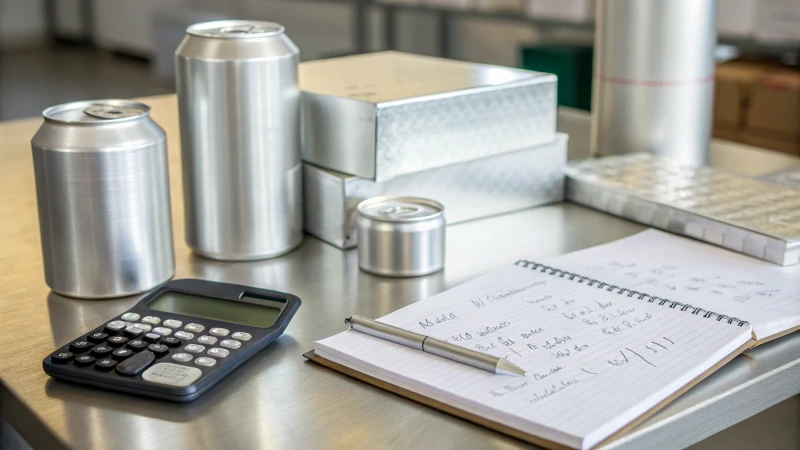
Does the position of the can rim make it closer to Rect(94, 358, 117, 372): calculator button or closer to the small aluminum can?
the small aluminum can

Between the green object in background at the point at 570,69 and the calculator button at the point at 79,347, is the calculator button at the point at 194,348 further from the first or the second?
the green object in background at the point at 570,69

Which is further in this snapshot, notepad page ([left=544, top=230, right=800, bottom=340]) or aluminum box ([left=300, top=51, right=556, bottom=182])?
aluminum box ([left=300, top=51, right=556, bottom=182])

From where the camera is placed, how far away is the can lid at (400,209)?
2.51 ft

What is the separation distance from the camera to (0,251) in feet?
2.78

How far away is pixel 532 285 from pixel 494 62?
9.42 feet

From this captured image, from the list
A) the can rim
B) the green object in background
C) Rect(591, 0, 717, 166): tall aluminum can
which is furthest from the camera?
the green object in background

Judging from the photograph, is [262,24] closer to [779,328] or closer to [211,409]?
[211,409]

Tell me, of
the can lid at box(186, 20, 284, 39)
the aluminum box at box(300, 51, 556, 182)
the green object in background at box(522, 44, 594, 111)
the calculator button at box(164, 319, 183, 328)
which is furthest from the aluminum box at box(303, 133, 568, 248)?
the green object in background at box(522, 44, 594, 111)

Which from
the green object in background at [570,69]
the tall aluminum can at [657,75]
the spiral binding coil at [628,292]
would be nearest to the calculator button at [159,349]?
the spiral binding coil at [628,292]

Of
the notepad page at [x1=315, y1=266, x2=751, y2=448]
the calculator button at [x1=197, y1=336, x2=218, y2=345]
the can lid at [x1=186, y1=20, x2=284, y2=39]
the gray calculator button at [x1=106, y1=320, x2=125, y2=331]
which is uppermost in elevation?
the can lid at [x1=186, y1=20, x2=284, y2=39]

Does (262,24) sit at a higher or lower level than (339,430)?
higher

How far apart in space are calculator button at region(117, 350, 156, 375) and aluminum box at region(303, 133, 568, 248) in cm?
29

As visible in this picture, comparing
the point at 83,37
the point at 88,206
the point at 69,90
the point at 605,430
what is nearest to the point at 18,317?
the point at 88,206

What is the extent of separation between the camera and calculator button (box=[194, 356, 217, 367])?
1.92 ft
